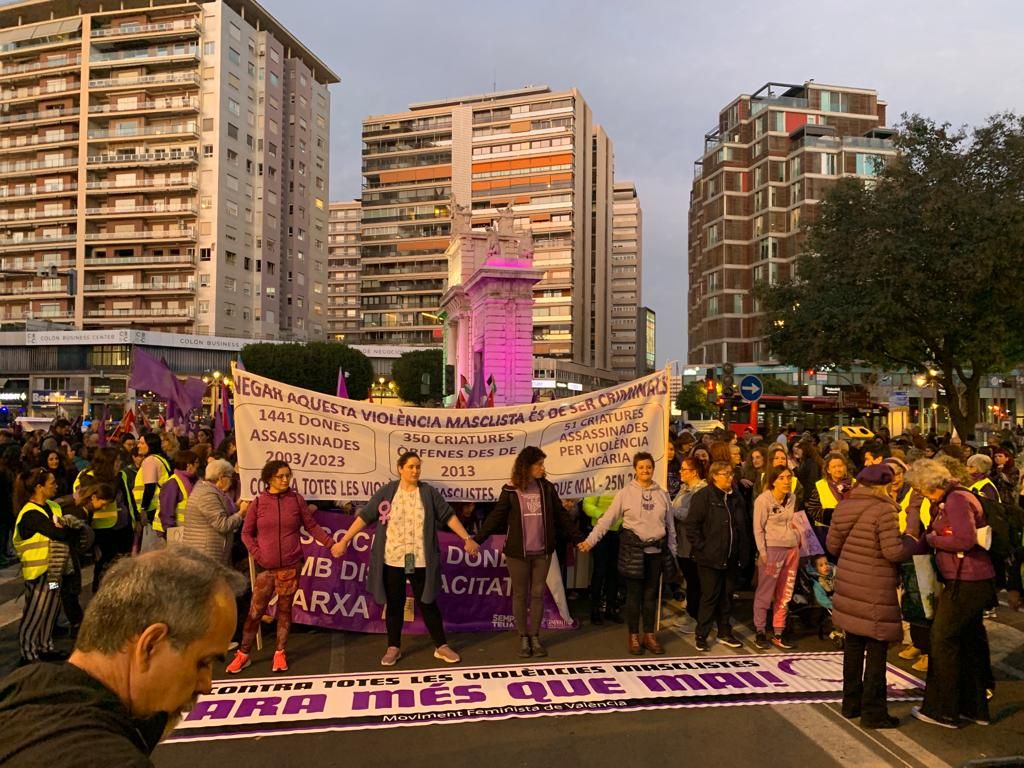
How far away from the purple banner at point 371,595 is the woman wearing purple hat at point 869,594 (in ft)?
10.0

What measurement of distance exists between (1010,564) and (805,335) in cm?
1903

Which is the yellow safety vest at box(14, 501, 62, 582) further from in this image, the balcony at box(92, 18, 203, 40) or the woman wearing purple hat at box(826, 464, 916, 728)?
the balcony at box(92, 18, 203, 40)

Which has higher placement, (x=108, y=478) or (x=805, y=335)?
(x=805, y=335)

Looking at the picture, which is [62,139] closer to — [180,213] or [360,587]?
[180,213]

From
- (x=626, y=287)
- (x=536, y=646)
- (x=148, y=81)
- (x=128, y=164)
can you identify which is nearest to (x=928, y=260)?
(x=536, y=646)

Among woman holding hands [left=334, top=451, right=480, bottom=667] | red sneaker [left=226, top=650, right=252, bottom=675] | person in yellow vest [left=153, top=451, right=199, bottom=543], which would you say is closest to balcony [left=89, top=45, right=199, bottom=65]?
person in yellow vest [left=153, top=451, right=199, bottom=543]

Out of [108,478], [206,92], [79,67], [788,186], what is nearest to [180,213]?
[206,92]

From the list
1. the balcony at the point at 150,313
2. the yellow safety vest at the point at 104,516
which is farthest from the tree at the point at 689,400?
the yellow safety vest at the point at 104,516

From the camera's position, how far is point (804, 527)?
731 centimetres

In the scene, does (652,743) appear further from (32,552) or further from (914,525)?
(32,552)

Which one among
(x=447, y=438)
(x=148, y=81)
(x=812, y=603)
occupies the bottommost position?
(x=812, y=603)

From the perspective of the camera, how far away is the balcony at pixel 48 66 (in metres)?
70.9

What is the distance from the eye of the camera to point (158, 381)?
1573 centimetres

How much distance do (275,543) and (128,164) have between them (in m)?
74.0
